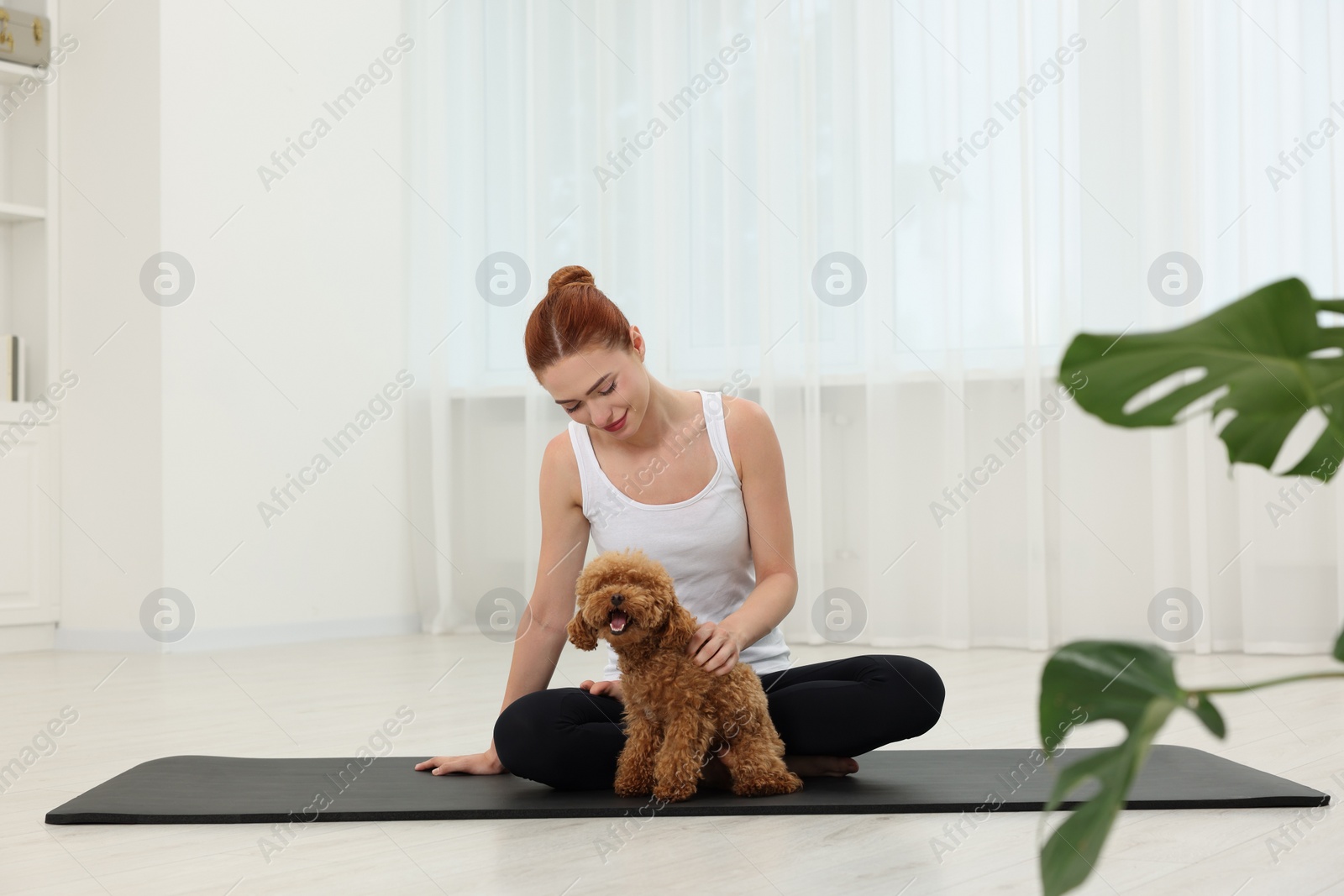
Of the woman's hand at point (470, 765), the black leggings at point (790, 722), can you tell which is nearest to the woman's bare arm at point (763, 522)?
the black leggings at point (790, 722)

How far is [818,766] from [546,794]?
424mm

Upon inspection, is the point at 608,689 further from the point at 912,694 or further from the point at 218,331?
the point at 218,331

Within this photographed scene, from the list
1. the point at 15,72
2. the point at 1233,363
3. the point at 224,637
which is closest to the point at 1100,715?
the point at 1233,363

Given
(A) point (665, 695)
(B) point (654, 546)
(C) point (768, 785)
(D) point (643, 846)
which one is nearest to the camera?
(D) point (643, 846)

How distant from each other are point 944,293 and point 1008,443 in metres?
0.53

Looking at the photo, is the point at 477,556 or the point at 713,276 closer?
the point at 713,276

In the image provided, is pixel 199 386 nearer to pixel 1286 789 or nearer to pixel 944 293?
pixel 944 293

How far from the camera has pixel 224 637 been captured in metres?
4.18

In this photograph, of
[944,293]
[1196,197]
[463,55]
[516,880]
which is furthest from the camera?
[463,55]

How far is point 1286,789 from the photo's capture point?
1.77 m

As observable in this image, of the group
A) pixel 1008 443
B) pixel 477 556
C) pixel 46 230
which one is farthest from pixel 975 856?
pixel 46 230

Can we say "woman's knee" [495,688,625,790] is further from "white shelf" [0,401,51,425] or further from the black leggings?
"white shelf" [0,401,51,425]

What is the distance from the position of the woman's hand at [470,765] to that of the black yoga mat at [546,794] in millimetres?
18

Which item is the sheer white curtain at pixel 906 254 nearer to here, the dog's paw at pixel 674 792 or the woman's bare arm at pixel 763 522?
the woman's bare arm at pixel 763 522
